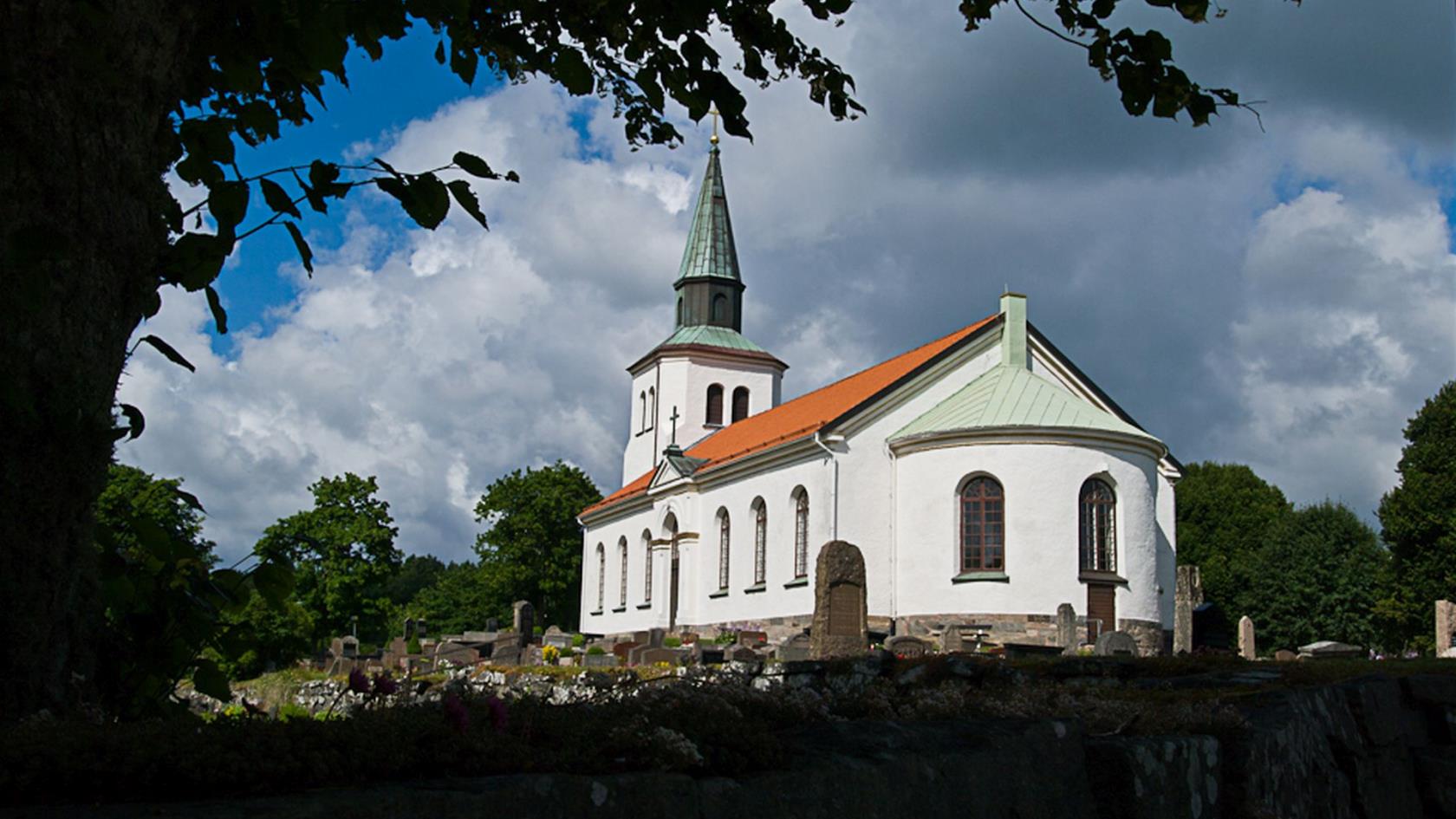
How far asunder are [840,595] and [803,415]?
54.7 ft

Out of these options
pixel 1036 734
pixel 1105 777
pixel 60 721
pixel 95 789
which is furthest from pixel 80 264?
pixel 1105 777

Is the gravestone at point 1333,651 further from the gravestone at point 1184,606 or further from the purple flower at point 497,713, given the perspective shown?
the purple flower at point 497,713

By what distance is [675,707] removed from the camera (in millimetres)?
2973

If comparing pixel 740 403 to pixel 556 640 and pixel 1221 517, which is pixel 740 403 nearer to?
pixel 556 640

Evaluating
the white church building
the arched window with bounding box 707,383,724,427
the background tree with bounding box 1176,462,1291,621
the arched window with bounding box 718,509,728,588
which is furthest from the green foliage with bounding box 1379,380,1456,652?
the arched window with bounding box 707,383,724,427

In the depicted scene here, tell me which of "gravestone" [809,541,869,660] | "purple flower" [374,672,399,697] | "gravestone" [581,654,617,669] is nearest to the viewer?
"purple flower" [374,672,399,697]

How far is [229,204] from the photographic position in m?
3.58

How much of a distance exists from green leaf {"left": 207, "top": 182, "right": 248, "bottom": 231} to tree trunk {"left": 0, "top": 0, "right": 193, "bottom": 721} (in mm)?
391

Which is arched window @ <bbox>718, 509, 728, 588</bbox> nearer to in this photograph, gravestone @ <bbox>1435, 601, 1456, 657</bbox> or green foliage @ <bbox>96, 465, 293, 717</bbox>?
gravestone @ <bbox>1435, 601, 1456, 657</bbox>

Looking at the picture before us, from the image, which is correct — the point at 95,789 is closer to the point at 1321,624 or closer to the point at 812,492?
the point at 812,492

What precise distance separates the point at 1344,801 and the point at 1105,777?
2.34m

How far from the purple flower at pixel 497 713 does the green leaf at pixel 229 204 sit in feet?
5.88

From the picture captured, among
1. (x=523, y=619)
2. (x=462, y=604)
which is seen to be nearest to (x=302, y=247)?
(x=523, y=619)

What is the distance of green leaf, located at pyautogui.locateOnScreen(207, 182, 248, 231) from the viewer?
11.7ft
